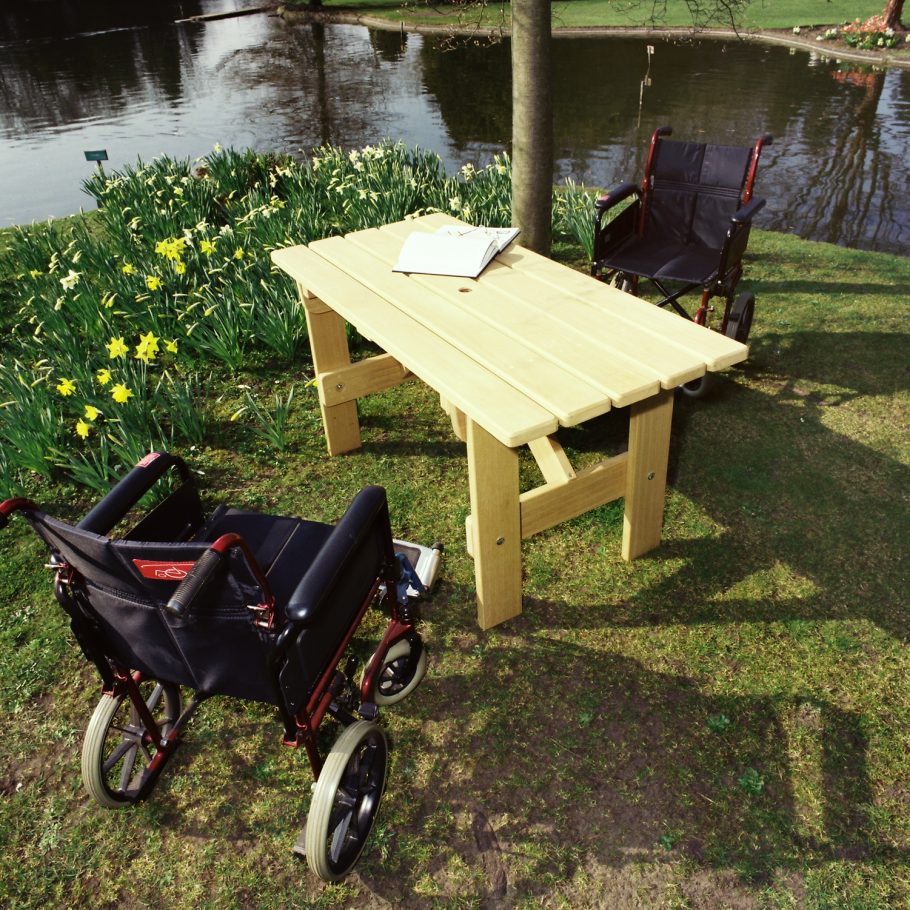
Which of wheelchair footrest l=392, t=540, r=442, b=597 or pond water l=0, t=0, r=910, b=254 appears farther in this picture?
pond water l=0, t=0, r=910, b=254

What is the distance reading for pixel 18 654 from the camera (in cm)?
271

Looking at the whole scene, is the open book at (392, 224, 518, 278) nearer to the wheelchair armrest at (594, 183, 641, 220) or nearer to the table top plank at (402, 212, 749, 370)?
the table top plank at (402, 212, 749, 370)

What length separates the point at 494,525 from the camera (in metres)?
2.44

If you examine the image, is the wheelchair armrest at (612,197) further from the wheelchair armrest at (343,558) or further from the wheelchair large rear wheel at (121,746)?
the wheelchair large rear wheel at (121,746)

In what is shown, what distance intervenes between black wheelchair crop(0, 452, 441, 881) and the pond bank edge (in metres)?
10.9

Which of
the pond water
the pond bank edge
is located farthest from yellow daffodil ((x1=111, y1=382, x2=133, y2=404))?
the pond bank edge

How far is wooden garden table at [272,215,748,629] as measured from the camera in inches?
84.9

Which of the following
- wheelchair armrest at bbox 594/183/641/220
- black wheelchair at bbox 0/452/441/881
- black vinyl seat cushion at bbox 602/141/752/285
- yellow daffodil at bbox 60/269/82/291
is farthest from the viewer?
yellow daffodil at bbox 60/269/82/291

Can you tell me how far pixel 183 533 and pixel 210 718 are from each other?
0.70m

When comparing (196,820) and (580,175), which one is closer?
(196,820)

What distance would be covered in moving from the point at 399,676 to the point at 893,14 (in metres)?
20.7

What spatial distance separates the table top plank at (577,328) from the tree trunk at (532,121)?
169 centimetres

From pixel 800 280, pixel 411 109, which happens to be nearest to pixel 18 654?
pixel 800 280

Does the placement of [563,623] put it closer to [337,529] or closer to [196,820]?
[337,529]
